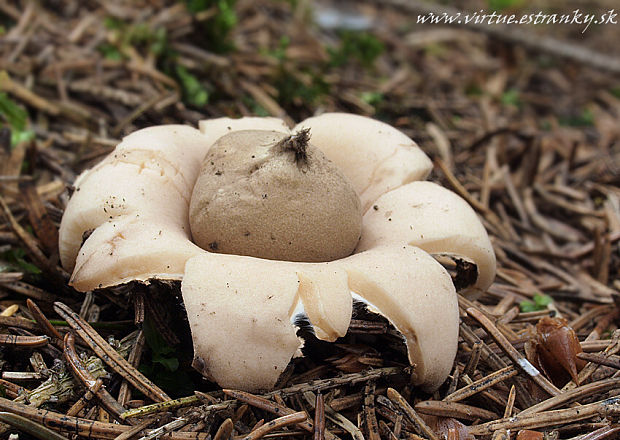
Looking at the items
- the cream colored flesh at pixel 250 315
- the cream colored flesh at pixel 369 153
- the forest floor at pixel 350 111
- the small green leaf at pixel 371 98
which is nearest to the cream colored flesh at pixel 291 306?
the cream colored flesh at pixel 250 315

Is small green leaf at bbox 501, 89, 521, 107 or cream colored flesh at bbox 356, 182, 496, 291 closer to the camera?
cream colored flesh at bbox 356, 182, 496, 291

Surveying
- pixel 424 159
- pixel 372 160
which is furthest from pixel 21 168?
pixel 424 159

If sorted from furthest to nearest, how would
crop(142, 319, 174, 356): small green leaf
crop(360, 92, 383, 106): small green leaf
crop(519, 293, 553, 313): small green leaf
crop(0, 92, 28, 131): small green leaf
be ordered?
1. crop(360, 92, 383, 106): small green leaf
2. crop(0, 92, 28, 131): small green leaf
3. crop(519, 293, 553, 313): small green leaf
4. crop(142, 319, 174, 356): small green leaf

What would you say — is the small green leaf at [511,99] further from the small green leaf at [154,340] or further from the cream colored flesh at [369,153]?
the small green leaf at [154,340]

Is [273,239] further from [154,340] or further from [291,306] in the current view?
[154,340]

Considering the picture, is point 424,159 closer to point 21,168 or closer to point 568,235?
point 568,235

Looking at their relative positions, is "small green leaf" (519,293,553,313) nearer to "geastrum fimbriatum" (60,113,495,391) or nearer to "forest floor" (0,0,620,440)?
"forest floor" (0,0,620,440)

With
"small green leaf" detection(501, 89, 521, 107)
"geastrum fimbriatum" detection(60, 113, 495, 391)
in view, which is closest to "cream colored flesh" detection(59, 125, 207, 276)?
"geastrum fimbriatum" detection(60, 113, 495, 391)

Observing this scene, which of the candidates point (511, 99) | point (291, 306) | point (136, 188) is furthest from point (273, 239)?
point (511, 99)
